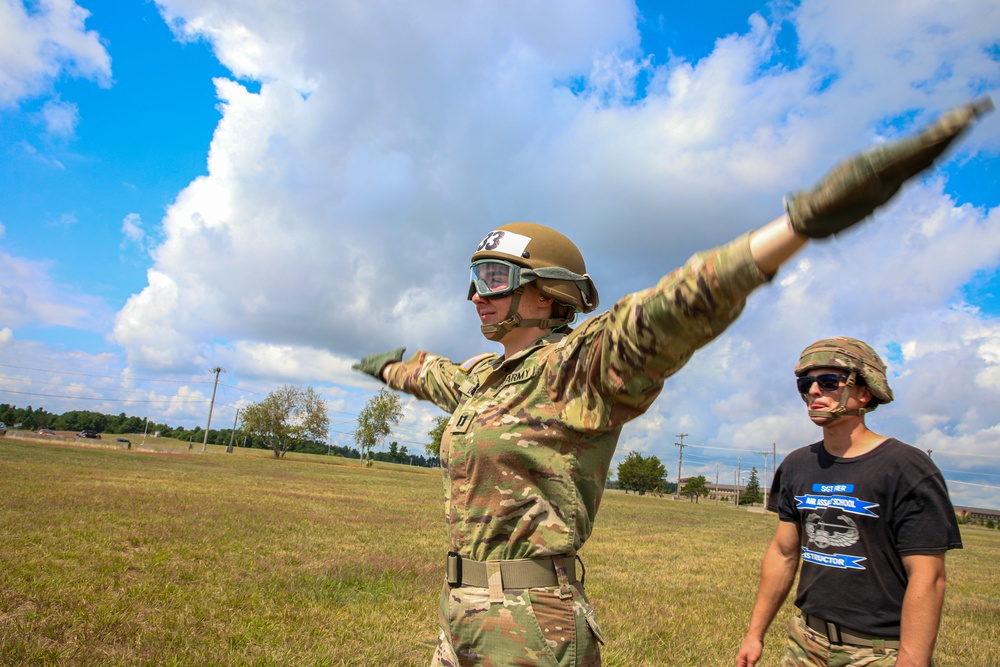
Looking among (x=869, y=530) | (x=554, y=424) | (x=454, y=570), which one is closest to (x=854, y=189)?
(x=554, y=424)

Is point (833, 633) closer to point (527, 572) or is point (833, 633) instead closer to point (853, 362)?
point (853, 362)

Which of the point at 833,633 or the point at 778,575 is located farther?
the point at 778,575

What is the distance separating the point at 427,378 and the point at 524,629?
172 centimetres

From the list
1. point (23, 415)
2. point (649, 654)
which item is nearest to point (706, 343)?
point (649, 654)

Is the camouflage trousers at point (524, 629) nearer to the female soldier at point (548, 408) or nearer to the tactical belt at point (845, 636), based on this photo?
the female soldier at point (548, 408)

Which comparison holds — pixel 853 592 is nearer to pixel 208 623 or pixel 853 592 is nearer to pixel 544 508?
pixel 544 508

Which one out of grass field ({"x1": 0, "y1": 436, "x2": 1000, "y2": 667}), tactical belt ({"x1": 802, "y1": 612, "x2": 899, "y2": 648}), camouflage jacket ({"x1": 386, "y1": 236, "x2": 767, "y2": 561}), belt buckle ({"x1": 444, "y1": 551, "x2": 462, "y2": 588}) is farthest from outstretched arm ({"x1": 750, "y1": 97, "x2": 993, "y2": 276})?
grass field ({"x1": 0, "y1": 436, "x2": 1000, "y2": 667})

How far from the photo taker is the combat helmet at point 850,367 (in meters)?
3.66

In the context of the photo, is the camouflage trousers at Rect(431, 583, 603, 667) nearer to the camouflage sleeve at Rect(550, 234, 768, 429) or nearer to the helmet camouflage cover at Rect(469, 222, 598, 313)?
the camouflage sleeve at Rect(550, 234, 768, 429)

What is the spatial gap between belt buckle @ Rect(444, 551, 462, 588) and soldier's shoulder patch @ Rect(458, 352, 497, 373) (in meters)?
1.03

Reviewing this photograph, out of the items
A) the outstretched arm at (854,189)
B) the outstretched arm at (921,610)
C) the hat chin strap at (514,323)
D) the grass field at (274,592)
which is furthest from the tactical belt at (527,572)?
the grass field at (274,592)

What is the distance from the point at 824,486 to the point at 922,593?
0.74 m

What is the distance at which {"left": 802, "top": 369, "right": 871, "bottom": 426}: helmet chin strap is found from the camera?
3.68 meters

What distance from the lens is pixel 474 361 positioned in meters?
3.47
